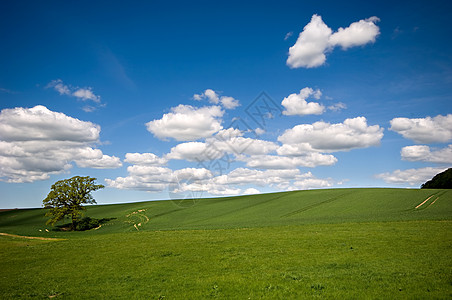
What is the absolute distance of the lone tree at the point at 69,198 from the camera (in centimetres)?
5197

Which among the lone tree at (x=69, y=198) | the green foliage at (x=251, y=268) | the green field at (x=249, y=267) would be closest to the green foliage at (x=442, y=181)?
the green field at (x=249, y=267)

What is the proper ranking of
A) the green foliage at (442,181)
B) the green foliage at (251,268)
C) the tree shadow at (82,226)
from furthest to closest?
the green foliage at (442,181)
the tree shadow at (82,226)
the green foliage at (251,268)

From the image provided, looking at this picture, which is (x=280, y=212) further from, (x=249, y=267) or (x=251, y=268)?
(x=251, y=268)

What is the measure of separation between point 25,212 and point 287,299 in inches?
3897

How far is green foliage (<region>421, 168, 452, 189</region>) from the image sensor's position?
96.4 metres

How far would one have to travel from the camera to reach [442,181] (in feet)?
325

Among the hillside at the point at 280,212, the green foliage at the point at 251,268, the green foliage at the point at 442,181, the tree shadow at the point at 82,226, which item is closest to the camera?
the green foliage at the point at 251,268

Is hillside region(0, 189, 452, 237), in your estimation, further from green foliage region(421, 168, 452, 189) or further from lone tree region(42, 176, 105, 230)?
green foliage region(421, 168, 452, 189)

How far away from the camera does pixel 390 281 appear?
42.2 feet

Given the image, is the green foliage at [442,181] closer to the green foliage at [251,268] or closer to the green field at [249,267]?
the green field at [249,267]

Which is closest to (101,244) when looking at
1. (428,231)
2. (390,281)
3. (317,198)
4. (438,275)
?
(390,281)

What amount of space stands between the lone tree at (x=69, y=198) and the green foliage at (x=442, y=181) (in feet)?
358

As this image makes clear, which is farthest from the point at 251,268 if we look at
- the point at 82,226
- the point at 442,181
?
the point at 442,181

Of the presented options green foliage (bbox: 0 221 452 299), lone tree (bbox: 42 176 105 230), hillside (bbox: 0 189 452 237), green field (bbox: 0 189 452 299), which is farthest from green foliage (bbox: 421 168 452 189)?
lone tree (bbox: 42 176 105 230)
